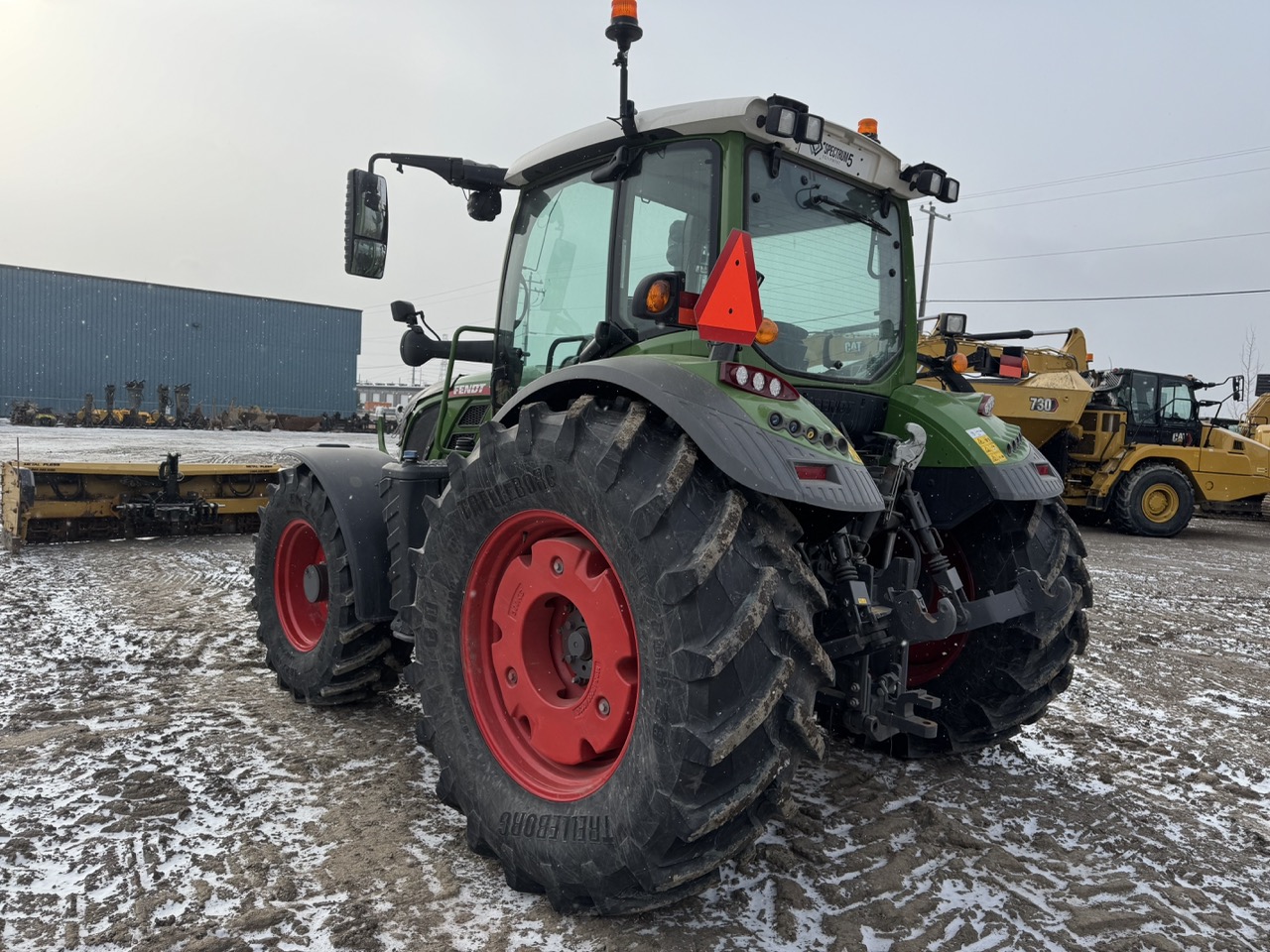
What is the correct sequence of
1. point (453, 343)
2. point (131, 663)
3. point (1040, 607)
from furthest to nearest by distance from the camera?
point (131, 663), point (453, 343), point (1040, 607)

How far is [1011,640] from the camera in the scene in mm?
3029

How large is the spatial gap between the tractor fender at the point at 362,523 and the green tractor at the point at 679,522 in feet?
0.04

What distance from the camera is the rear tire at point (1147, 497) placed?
466 inches

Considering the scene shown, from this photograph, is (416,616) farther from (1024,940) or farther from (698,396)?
(1024,940)

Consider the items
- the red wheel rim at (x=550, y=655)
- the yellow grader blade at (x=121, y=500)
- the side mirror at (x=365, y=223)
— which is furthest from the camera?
the yellow grader blade at (x=121, y=500)

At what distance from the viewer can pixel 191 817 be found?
2.61 m

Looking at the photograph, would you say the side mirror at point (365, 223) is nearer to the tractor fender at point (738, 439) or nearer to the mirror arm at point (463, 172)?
the mirror arm at point (463, 172)

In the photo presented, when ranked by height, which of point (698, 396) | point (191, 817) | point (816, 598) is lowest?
point (191, 817)

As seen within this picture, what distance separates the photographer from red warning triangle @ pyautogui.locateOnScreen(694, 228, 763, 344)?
208cm

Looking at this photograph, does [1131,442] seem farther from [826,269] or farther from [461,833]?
[461,833]

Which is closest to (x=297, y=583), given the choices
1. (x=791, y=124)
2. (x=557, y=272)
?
(x=557, y=272)

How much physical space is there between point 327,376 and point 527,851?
40.4 metres

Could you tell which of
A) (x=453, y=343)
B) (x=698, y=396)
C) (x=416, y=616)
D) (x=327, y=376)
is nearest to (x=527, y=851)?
(x=416, y=616)

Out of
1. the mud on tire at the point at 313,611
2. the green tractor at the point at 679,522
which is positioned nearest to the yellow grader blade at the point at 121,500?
the mud on tire at the point at 313,611
